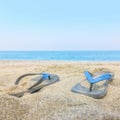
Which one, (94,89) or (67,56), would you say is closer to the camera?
(94,89)

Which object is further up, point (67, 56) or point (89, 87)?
point (89, 87)

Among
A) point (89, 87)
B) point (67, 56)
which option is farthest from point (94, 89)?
point (67, 56)

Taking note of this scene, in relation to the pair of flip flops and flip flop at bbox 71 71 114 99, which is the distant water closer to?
the pair of flip flops

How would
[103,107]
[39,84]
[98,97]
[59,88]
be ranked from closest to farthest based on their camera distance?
[103,107]
[98,97]
[59,88]
[39,84]

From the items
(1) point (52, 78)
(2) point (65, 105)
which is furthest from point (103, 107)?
(1) point (52, 78)

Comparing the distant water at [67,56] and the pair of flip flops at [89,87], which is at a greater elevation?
the pair of flip flops at [89,87]

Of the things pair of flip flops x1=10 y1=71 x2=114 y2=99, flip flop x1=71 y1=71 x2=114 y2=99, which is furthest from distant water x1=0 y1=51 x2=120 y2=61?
flip flop x1=71 y1=71 x2=114 y2=99

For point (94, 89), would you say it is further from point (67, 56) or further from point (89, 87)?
point (67, 56)

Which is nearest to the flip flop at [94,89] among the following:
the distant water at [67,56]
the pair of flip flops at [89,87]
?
the pair of flip flops at [89,87]

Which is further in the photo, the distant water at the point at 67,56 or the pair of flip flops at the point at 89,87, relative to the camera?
the distant water at the point at 67,56

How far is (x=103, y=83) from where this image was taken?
9.95 ft

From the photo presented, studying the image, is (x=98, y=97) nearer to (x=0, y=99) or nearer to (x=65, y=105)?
(x=65, y=105)

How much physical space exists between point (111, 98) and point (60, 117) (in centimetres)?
84

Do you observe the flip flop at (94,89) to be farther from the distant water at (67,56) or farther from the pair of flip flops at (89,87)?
the distant water at (67,56)
